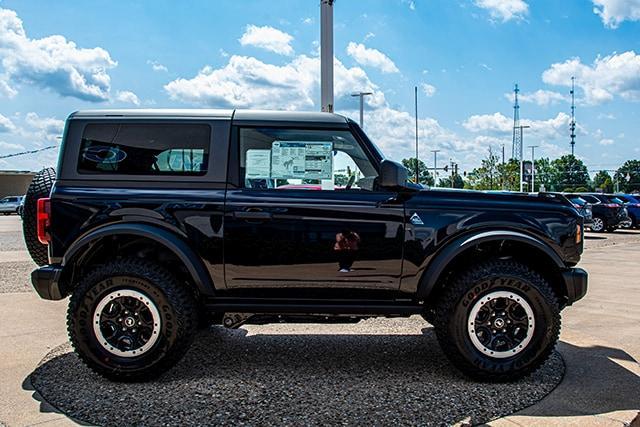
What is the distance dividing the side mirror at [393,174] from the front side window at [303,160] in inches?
7.5

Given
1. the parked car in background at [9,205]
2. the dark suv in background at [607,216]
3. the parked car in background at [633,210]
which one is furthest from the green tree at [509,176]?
the parked car in background at [9,205]

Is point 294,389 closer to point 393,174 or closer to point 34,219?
point 393,174

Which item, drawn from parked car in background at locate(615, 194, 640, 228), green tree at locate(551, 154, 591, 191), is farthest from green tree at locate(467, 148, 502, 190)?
green tree at locate(551, 154, 591, 191)

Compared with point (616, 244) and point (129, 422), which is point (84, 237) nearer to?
point (129, 422)

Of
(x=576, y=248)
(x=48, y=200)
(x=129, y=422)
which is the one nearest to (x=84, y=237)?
(x=48, y=200)

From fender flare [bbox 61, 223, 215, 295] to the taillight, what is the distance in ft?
0.76

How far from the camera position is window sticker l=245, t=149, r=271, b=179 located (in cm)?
416

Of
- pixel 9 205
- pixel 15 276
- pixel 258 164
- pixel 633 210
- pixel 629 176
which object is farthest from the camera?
pixel 629 176

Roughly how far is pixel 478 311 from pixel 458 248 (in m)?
0.48

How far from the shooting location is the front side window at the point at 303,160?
164 inches

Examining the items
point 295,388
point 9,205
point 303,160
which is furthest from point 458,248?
point 9,205

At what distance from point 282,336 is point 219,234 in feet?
5.59

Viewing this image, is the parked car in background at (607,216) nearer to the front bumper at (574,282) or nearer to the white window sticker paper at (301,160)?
the front bumper at (574,282)

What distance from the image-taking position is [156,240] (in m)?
3.96
